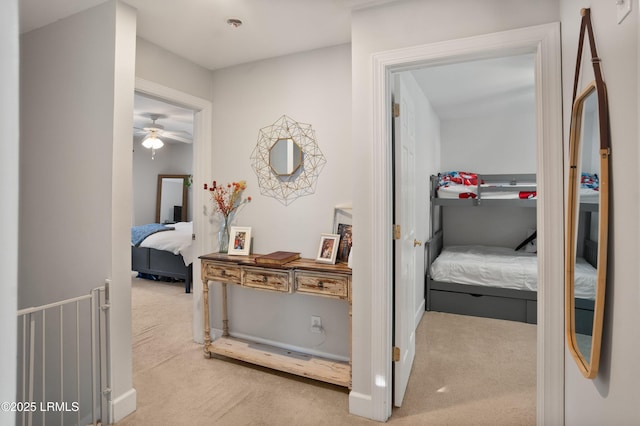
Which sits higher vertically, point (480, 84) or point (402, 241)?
point (480, 84)

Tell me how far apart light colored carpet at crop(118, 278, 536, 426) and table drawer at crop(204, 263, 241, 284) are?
67cm

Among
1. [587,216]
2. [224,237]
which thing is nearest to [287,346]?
[224,237]

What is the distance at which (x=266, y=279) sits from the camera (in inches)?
101

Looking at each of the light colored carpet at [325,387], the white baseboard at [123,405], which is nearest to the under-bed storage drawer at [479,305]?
the light colored carpet at [325,387]

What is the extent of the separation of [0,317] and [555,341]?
2.07 meters

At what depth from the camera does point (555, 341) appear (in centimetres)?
172

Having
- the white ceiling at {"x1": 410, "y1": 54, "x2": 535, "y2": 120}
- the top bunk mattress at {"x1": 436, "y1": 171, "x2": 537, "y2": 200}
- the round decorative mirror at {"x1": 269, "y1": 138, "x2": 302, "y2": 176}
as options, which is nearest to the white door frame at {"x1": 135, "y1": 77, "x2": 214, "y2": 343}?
the round decorative mirror at {"x1": 269, "y1": 138, "x2": 302, "y2": 176}

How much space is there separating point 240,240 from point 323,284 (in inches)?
36.7

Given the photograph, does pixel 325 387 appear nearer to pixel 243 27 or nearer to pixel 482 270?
pixel 482 270

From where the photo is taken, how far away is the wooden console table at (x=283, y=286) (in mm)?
2354

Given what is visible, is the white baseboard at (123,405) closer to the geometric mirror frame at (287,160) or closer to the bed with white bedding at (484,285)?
the geometric mirror frame at (287,160)

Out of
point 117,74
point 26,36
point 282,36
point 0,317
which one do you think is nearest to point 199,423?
point 117,74

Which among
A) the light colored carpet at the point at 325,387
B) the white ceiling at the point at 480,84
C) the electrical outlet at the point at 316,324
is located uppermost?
the white ceiling at the point at 480,84

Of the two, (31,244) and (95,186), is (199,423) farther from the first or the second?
(31,244)
